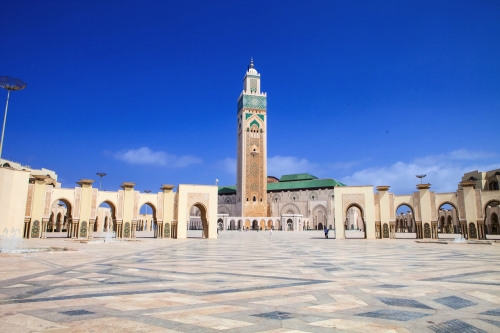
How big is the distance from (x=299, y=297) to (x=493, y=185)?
121 ft

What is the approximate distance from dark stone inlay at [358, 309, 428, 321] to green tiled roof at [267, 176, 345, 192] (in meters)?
57.0

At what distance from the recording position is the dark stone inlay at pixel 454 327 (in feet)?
9.30

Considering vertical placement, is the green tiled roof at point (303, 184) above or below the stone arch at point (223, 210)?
above

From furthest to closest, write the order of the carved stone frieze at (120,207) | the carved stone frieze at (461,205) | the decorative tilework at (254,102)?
the decorative tilework at (254,102) < the carved stone frieze at (120,207) < the carved stone frieze at (461,205)

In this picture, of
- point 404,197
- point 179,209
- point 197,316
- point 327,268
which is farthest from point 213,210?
point 197,316

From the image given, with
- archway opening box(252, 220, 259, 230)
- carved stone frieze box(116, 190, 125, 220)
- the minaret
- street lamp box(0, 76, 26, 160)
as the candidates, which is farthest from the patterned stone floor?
the minaret

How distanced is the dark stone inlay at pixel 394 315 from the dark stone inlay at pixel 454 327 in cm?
27

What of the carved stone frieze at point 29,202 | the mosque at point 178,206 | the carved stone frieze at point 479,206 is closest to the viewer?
the mosque at point 178,206

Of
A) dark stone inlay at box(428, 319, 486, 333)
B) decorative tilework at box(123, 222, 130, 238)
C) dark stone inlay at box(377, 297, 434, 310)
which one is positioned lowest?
dark stone inlay at box(377, 297, 434, 310)

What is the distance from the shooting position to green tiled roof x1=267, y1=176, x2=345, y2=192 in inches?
2398

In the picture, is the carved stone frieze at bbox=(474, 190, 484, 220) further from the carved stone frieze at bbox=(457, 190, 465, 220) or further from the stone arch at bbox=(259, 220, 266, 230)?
the stone arch at bbox=(259, 220, 266, 230)

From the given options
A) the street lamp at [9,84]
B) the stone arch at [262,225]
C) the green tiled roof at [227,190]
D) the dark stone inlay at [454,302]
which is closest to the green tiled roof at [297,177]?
the green tiled roof at [227,190]

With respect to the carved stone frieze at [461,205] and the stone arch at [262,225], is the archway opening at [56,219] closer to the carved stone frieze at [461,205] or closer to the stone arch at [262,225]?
the stone arch at [262,225]

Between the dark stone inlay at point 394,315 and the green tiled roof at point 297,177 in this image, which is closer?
the dark stone inlay at point 394,315
